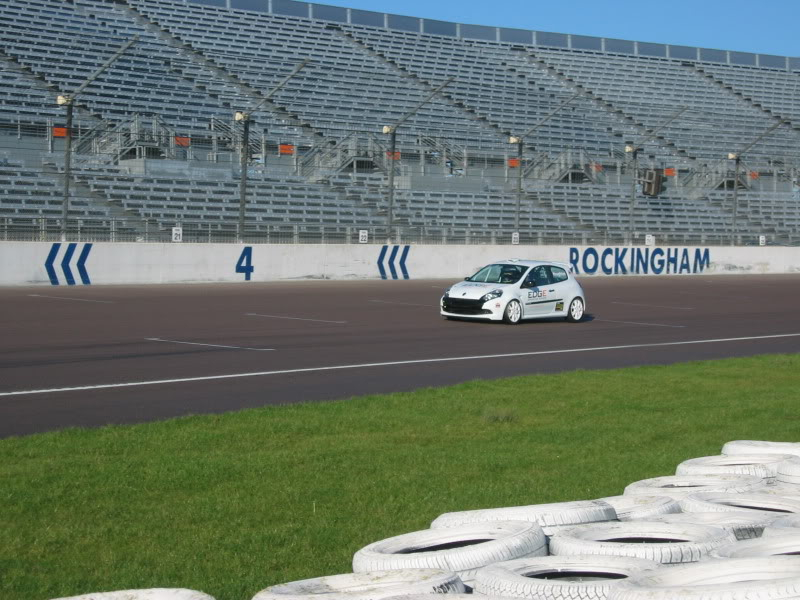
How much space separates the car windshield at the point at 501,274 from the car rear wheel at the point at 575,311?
1.28 meters

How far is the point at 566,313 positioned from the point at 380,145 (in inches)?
1146

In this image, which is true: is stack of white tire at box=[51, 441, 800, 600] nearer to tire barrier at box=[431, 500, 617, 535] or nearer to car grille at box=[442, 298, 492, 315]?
tire barrier at box=[431, 500, 617, 535]

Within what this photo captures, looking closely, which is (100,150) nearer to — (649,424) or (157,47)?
(157,47)

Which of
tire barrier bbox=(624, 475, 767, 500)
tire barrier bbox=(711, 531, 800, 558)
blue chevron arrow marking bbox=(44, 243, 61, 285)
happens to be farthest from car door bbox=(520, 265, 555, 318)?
tire barrier bbox=(711, 531, 800, 558)

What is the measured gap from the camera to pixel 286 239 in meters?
38.6

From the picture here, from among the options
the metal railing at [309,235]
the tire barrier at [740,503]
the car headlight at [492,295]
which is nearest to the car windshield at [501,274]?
the car headlight at [492,295]

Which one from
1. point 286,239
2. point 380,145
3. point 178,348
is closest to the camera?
point 178,348

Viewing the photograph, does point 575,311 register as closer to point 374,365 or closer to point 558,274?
point 558,274

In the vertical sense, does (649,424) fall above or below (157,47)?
below

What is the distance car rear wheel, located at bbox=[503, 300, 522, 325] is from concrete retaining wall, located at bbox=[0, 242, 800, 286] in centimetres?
1366

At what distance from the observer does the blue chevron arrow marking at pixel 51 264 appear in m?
30.3

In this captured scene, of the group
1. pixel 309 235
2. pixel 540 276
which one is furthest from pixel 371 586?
pixel 309 235

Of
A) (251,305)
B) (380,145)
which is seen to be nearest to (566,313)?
(251,305)

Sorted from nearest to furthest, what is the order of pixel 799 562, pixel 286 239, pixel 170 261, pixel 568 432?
pixel 799 562
pixel 568 432
pixel 170 261
pixel 286 239
